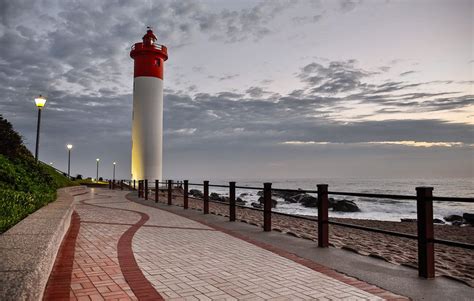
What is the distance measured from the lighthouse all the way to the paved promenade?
20.5m

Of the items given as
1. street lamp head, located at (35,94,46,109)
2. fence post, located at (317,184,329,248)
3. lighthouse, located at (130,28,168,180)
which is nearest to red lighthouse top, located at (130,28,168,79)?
lighthouse, located at (130,28,168,180)

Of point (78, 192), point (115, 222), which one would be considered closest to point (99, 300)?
point (115, 222)

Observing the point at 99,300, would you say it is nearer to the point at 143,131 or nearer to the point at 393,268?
the point at 393,268

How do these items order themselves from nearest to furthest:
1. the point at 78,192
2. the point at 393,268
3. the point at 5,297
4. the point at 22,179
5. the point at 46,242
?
the point at 5,297 < the point at 46,242 < the point at 393,268 < the point at 22,179 < the point at 78,192

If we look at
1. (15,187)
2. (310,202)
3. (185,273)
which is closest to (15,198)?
(15,187)

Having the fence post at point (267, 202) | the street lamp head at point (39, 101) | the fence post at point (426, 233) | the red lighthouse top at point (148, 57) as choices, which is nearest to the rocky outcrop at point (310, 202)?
the red lighthouse top at point (148, 57)

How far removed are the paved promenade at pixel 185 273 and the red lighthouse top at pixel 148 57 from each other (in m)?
22.4

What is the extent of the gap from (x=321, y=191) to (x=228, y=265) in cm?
214

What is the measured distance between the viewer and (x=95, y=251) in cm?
574

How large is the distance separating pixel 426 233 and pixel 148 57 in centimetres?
2655

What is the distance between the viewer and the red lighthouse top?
2788 cm

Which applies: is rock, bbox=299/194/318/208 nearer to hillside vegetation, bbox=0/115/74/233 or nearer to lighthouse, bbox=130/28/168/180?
lighthouse, bbox=130/28/168/180

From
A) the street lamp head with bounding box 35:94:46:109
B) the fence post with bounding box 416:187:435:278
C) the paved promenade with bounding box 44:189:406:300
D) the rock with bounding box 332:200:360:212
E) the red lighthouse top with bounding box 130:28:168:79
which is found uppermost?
the red lighthouse top with bounding box 130:28:168:79

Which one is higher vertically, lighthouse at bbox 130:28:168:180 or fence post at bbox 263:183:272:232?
lighthouse at bbox 130:28:168:180
